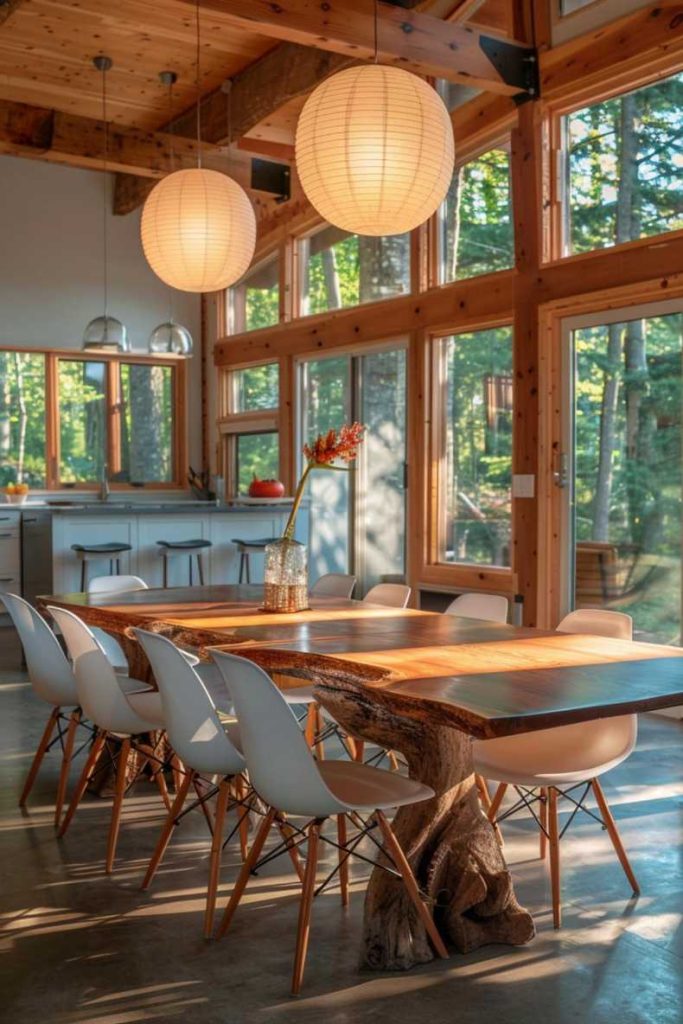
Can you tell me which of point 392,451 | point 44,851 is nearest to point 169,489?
→ point 392,451

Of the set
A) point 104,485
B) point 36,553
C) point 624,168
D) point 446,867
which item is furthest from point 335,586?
point 104,485

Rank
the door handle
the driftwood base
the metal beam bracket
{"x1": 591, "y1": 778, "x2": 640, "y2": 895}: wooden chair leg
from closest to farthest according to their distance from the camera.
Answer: the driftwood base → {"x1": 591, "y1": 778, "x2": 640, "y2": 895}: wooden chair leg → the metal beam bracket → the door handle

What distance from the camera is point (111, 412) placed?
35.1 feet

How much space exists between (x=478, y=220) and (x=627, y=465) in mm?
2287

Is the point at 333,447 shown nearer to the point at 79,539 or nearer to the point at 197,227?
the point at 197,227

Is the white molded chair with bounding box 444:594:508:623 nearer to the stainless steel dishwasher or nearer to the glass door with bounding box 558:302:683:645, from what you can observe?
the glass door with bounding box 558:302:683:645

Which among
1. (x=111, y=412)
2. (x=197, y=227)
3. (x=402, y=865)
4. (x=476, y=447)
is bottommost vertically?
(x=402, y=865)

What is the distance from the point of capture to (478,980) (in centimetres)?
260

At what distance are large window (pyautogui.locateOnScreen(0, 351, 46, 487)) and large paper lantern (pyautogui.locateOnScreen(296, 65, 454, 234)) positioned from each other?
23.4 feet

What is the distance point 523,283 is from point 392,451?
2.06 meters

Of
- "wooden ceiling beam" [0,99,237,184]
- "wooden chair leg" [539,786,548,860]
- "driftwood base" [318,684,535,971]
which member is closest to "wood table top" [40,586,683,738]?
"driftwood base" [318,684,535,971]

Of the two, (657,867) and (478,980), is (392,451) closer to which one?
(657,867)

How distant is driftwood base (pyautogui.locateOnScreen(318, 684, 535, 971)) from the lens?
2.72m

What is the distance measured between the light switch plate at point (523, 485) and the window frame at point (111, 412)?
450cm
